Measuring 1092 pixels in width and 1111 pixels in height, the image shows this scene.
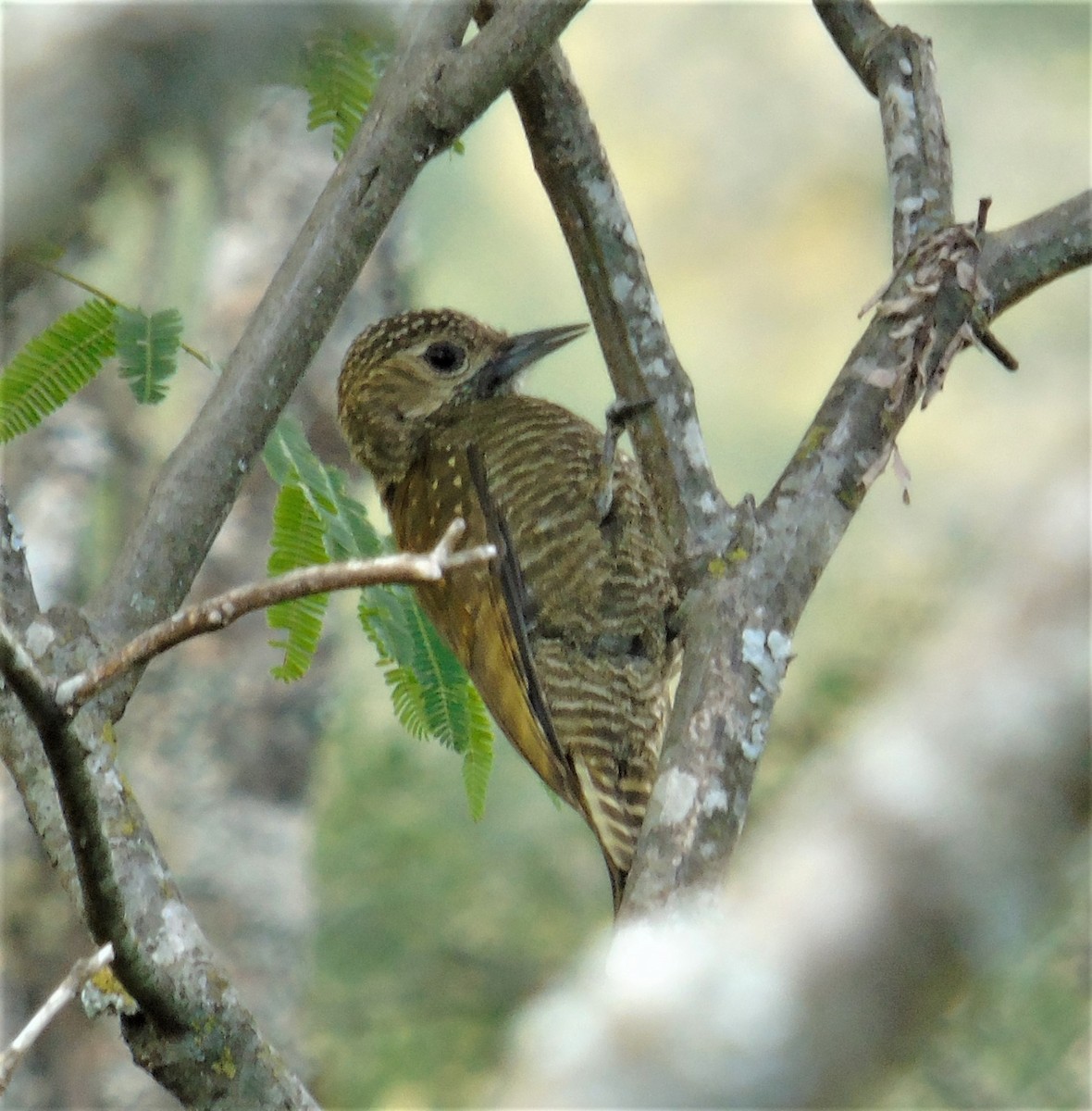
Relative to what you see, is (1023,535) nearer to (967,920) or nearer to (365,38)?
(967,920)

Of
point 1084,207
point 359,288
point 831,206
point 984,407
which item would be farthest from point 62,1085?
point 831,206

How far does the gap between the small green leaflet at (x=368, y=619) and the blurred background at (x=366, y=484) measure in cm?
49

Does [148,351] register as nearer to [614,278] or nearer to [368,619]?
→ [368,619]

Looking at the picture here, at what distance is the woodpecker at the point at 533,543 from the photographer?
304 centimetres

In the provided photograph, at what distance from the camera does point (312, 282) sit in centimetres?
210

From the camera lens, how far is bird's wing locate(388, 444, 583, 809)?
3.02 metres

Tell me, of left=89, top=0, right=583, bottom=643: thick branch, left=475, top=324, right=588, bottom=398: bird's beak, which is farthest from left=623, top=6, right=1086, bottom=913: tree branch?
left=475, top=324, right=588, bottom=398: bird's beak

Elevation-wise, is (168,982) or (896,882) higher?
(168,982)

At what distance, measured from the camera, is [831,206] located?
374 inches

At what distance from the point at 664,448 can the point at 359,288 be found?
3354 millimetres

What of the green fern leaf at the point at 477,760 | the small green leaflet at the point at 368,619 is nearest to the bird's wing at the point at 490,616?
the small green leaflet at the point at 368,619

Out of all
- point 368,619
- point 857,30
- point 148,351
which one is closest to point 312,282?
point 148,351

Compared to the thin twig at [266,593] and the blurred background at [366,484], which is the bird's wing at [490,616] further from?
the thin twig at [266,593]

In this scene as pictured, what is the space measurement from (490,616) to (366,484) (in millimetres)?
2674
